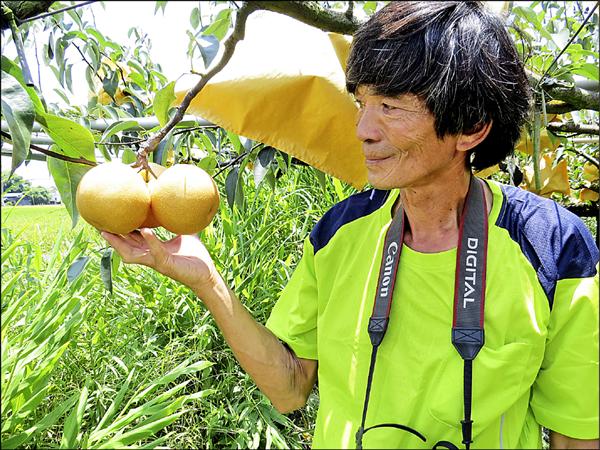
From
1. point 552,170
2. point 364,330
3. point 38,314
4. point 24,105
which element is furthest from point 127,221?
point 552,170

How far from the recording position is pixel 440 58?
90 centimetres

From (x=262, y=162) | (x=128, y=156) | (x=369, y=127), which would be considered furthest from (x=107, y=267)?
(x=369, y=127)

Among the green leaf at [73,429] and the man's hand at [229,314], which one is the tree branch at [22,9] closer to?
the man's hand at [229,314]

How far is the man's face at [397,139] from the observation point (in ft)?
3.01

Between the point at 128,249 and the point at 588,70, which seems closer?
the point at 128,249

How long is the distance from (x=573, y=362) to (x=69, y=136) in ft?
2.57

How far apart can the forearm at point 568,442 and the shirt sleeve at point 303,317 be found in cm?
43

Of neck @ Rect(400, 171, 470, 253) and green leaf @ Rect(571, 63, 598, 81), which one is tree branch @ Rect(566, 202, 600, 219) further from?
neck @ Rect(400, 171, 470, 253)

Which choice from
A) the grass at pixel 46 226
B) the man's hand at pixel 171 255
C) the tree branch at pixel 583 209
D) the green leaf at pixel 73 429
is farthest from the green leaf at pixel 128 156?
the grass at pixel 46 226

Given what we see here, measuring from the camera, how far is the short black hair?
35.5 inches

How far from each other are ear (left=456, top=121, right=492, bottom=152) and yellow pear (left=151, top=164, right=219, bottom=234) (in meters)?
0.41

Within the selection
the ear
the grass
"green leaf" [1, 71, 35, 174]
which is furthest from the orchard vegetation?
the grass

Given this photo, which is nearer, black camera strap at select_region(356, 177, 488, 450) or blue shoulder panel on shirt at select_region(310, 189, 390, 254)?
black camera strap at select_region(356, 177, 488, 450)

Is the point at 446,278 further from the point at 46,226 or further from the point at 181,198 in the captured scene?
the point at 46,226
